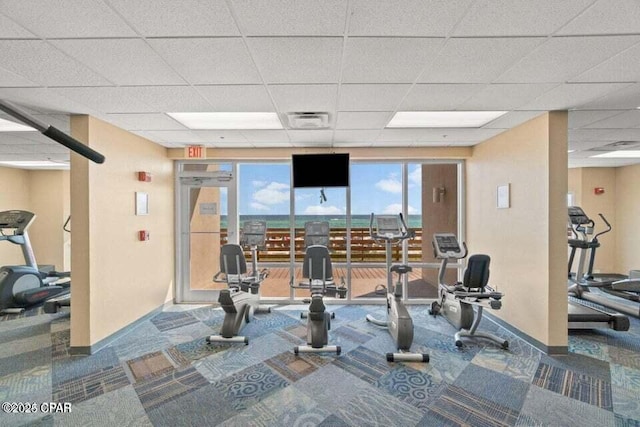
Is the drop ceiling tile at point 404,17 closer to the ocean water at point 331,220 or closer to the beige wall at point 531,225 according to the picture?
the beige wall at point 531,225

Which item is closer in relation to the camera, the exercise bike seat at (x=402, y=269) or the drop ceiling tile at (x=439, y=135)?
the exercise bike seat at (x=402, y=269)

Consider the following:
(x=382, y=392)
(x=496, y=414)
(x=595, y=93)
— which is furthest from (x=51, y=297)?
(x=595, y=93)

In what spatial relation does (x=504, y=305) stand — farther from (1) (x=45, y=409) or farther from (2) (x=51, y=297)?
(2) (x=51, y=297)

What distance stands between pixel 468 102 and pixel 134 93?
10.7 ft

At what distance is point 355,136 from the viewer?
13.6ft

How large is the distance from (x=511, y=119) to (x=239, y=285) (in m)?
4.15

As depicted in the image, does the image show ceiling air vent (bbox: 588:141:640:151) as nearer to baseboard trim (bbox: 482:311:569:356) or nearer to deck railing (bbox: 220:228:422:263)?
baseboard trim (bbox: 482:311:569:356)

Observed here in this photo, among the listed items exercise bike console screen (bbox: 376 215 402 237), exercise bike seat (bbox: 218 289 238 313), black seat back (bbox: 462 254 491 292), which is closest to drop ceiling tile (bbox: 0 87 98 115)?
exercise bike seat (bbox: 218 289 238 313)

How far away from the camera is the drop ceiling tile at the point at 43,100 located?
8.30 ft

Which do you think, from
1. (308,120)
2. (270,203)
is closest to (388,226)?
(308,120)

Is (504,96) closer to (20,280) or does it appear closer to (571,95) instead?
(571,95)

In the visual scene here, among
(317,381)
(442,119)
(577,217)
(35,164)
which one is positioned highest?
(442,119)

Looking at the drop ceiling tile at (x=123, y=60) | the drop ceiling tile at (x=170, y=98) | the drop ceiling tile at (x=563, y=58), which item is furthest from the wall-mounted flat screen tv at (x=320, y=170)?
the drop ceiling tile at (x=563, y=58)

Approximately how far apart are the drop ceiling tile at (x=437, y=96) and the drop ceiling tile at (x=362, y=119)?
30 cm
